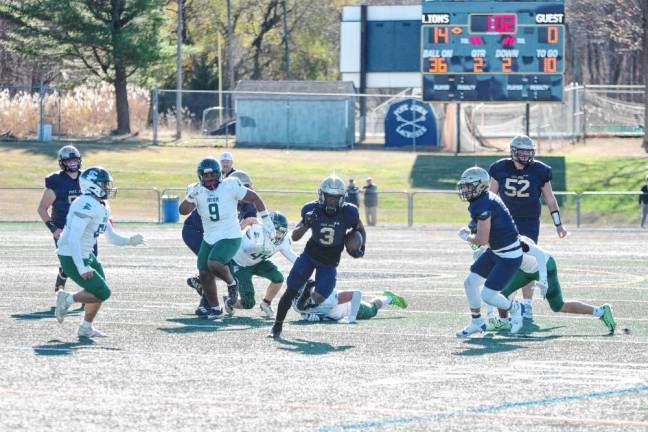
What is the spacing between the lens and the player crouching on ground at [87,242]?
45.3ft

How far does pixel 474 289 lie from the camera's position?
46.4 ft

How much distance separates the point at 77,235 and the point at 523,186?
535 cm

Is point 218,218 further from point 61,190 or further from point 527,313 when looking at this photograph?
point 527,313

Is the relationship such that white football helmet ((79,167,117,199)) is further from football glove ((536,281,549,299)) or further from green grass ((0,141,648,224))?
green grass ((0,141,648,224))

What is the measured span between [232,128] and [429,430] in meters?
49.1

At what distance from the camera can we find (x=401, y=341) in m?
13.8

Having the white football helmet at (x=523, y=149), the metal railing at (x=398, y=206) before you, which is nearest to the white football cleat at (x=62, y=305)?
the white football helmet at (x=523, y=149)

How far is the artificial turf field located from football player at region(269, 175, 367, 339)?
52 cm

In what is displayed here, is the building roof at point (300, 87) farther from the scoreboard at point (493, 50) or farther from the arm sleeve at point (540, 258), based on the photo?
the arm sleeve at point (540, 258)

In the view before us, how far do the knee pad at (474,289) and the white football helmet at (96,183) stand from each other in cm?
386

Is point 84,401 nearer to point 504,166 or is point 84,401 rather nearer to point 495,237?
point 495,237

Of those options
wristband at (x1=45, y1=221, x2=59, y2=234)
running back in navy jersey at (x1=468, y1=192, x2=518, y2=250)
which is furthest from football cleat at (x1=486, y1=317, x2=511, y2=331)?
wristband at (x1=45, y1=221, x2=59, y2=234)

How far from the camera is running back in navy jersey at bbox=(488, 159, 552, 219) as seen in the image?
16.0 m

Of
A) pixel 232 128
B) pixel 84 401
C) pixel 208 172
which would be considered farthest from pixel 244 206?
pixel 232 128
